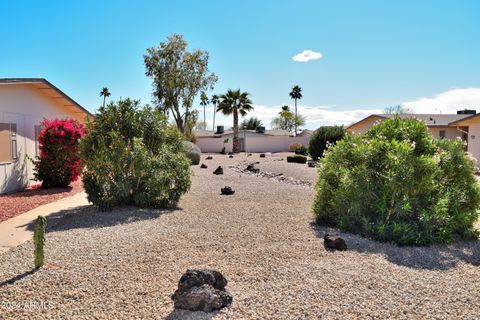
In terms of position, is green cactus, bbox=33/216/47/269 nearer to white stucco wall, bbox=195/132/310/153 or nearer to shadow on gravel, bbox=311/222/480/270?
shadow on gravel, bbox=311/222/480/270

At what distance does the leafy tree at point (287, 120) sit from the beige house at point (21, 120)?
58.1m

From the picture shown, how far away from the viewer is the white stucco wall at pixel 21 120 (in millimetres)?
10992

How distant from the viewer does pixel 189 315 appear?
11.7 ft

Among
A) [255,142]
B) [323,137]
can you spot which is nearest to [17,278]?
[323,137]

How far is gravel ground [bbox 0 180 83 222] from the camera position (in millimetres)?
8602

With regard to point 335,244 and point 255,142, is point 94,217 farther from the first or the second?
point 255,142

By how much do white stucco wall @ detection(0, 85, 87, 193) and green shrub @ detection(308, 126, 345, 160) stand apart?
18019 millimetres

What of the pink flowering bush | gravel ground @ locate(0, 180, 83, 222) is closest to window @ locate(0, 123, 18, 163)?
the pink flowering bush

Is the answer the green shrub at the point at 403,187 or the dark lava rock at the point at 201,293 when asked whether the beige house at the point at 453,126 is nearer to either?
the green shrub at the point at 403,187

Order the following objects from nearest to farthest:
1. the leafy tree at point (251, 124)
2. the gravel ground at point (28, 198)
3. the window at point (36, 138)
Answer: the gravel ground at point (28, 198) → the window at point (36, 138) → the leafy tree at point (251, 124)

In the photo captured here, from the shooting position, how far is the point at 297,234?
255 inches

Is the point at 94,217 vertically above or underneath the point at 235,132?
underneath

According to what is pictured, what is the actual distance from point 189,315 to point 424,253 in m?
3.74

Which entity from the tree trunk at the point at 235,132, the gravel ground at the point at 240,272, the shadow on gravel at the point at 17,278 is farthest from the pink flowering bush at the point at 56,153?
the tree trunk at the point at 235,132
